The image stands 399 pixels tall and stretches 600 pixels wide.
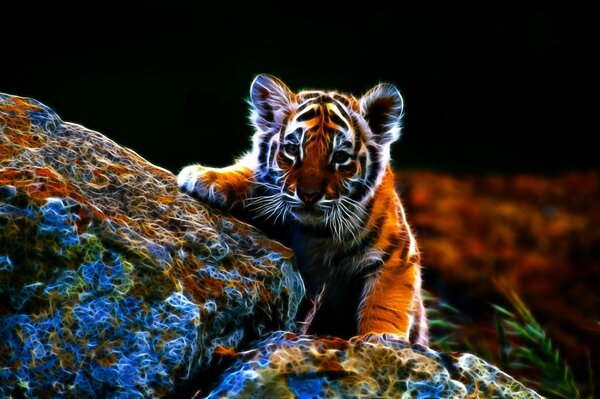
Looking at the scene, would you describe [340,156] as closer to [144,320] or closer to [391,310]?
[391,310]

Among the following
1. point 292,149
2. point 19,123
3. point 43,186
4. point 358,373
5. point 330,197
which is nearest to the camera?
point 358,373

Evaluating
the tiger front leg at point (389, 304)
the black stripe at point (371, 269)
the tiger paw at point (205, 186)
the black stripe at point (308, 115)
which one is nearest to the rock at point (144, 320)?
the tiger paw at point (205, 186)

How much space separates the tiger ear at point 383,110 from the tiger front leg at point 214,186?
632 millimetres

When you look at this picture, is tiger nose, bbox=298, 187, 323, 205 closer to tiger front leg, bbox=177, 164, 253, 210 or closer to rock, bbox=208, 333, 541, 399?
tiger front leg, bbox=177, 164, 253, 210

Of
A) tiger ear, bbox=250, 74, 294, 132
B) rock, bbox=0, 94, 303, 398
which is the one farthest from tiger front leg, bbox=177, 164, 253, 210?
tiger ear, bbox=250, 74, 294, 132

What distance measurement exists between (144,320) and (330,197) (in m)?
1.04

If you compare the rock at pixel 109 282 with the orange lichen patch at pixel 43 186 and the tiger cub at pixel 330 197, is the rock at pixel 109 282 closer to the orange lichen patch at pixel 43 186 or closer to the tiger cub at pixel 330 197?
the orange lichen patch at pixel 43 186

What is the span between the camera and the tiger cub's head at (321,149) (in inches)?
140

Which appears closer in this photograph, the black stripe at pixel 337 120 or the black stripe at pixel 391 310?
the black stripe at pixel 337 120

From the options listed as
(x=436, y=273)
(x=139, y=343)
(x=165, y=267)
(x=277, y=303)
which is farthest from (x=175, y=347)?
(x=436, y=273)

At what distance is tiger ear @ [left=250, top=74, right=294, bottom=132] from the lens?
3855mm

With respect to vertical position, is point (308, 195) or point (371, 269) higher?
point (308, 195)

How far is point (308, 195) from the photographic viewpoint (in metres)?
3.48

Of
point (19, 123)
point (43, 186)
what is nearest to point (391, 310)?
point (43, 186)
